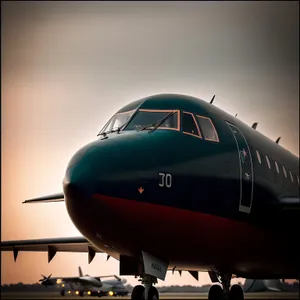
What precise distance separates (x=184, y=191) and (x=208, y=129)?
210cm

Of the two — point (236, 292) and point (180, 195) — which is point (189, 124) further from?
point (236, 292)

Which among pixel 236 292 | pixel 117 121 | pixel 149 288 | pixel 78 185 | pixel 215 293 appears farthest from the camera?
pixel 236 292

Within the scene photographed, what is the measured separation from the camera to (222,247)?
41.6ft

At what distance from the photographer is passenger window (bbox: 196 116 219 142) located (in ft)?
41.0

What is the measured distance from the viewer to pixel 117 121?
1298 cm

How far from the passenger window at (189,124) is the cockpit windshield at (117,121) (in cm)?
114

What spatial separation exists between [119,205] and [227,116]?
4995 millimetres

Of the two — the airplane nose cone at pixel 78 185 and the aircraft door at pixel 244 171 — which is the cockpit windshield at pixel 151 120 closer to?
the aircraft door at pixel 244 171

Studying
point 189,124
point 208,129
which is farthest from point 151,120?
point 208,129

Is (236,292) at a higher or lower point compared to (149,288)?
lower

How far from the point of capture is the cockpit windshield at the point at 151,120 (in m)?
12.0

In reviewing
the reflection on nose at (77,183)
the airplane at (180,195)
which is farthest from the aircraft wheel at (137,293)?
the reflection on nose at (77,183)

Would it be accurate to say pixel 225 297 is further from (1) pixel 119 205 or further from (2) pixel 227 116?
(1) pixel 119 205

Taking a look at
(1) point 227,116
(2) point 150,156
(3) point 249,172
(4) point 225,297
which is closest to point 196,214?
(2) point 150,156
